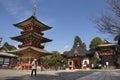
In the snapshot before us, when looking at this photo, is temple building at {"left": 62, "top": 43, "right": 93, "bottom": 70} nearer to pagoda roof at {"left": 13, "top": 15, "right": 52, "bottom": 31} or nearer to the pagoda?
the pagoda

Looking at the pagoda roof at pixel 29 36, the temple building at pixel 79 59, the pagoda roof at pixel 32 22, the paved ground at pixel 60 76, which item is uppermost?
the pagoda roof at pixel 32 22

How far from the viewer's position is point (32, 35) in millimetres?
43281

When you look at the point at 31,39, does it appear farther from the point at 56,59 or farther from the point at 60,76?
the point at 60,76

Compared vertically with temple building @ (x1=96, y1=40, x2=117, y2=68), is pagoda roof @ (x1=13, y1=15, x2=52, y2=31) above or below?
above

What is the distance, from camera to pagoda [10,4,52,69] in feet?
135

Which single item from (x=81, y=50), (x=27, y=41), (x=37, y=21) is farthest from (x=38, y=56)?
(x=81, y=50)

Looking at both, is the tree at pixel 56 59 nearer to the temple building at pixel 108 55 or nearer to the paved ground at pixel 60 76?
the temple building at pixel 108 55

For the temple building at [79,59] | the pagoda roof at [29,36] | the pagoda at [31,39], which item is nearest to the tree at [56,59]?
the temple building at [79,59]

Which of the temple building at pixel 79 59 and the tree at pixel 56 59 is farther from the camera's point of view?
the tree at pixel 56 59

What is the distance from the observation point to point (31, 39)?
44.2 m

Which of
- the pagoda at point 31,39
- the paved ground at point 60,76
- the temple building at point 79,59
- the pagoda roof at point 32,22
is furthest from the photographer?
the temple building at point 79,59

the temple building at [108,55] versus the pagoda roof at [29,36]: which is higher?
the pagoda roof at [29,36]

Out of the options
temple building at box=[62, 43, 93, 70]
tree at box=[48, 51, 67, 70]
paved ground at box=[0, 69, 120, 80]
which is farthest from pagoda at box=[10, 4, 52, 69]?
paved ground at box=[0, 69, 120, 80]

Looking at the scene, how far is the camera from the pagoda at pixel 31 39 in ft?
135
